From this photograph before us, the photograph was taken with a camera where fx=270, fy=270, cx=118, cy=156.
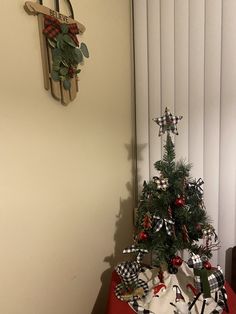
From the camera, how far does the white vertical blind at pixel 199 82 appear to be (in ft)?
3.92

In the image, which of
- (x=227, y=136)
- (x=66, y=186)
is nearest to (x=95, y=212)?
(x=66, y=186)

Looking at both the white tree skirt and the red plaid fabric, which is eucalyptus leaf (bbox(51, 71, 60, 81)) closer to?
the red plaid fabric

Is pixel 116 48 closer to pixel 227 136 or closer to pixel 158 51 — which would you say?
pixel 158 51

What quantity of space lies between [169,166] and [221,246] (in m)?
0.56

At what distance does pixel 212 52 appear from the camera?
1210mm

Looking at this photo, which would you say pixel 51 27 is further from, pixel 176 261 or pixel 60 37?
pixel 176 261

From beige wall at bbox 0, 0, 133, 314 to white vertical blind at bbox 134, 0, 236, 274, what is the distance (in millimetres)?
140

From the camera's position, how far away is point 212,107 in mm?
1240

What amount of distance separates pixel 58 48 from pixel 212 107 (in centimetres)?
72

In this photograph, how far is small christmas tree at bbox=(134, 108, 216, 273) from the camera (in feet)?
3.28

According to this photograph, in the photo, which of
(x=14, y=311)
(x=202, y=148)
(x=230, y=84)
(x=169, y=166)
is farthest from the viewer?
(x=202, y=148)

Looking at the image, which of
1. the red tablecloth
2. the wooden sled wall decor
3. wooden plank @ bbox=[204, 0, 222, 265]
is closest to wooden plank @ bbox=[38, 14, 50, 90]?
the wooden sled wall decor

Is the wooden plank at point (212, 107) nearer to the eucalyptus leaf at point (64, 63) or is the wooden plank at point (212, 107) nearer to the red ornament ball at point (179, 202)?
the red ornament ball at point (179, 202)

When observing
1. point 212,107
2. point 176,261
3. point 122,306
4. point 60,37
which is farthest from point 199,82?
point 122,306
